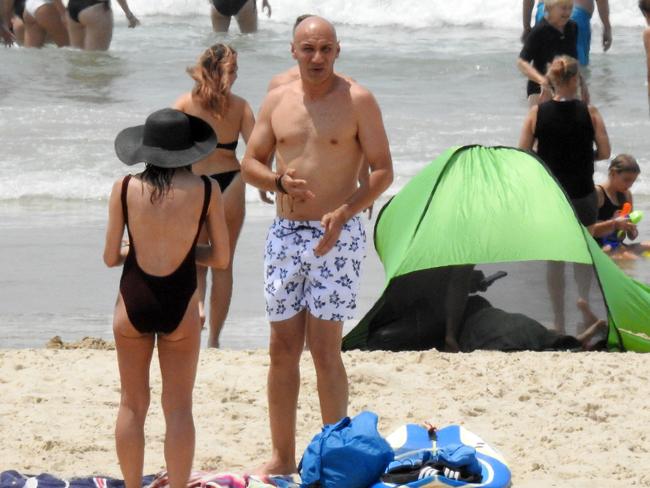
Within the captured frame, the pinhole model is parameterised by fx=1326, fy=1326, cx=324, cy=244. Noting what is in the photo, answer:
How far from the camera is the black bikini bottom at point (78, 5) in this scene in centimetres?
1465

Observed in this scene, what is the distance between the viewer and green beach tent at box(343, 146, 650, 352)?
6.38 m

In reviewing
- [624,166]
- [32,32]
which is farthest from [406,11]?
[624,166]

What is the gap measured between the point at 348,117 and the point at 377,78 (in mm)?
11774

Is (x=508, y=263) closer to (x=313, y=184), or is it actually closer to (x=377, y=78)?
(x=313, y=184)

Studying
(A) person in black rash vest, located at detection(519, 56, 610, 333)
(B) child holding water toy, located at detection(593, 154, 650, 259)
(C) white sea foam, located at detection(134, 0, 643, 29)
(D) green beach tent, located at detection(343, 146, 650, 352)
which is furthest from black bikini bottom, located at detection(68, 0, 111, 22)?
(D) green beach tent, located at detection(343, 146, 650, 352)

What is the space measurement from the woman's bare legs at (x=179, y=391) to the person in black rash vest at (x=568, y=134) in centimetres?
337

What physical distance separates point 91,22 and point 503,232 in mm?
9996

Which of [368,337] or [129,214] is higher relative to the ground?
[129,214]

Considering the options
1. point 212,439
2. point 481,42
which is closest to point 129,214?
point 212,439

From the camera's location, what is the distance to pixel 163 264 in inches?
165

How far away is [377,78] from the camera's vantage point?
16.3m

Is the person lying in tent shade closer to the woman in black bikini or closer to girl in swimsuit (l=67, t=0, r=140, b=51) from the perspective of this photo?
the woman in black bikini

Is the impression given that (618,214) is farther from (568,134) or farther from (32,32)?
(32,32)

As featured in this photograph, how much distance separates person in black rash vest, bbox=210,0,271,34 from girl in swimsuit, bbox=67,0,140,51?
1.92m
